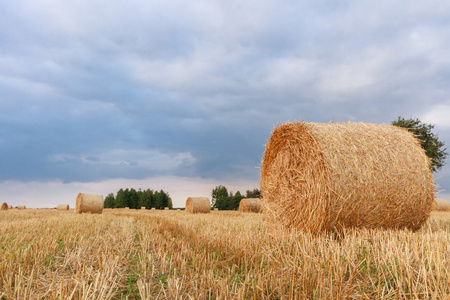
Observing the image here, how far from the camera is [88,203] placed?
1992 centimetres

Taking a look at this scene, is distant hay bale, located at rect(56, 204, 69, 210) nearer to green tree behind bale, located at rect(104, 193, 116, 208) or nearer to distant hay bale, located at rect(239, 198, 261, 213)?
distant hay bale, located at rect(239, 198, 261, 213)

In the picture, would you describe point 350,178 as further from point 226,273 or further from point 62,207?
point 62,207

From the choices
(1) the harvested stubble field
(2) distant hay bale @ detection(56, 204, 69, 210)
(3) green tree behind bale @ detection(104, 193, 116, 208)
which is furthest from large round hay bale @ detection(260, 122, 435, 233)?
(3) green tree behind bale @ detection(104, 193, 116, 208)

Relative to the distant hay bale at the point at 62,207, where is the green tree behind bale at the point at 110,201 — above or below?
above

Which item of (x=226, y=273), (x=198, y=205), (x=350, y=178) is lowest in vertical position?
(x=226, y=273)

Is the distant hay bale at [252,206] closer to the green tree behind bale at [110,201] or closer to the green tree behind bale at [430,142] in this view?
the green tree behind bale at [430,142]

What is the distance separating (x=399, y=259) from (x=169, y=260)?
319cm

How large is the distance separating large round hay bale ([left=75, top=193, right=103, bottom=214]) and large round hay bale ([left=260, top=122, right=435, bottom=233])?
1649 cm

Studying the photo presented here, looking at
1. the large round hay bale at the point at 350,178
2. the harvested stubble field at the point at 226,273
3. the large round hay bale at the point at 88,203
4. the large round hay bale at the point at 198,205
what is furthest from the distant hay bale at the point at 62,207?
the large round hay bale at the point at 350,178

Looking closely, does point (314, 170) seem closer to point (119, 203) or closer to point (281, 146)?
point (281, 146)

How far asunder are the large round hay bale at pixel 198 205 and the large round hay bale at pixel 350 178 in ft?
43.7

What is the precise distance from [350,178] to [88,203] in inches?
743

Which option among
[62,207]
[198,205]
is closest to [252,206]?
[198,205]

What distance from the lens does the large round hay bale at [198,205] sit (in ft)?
67.2
